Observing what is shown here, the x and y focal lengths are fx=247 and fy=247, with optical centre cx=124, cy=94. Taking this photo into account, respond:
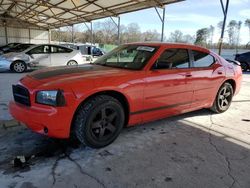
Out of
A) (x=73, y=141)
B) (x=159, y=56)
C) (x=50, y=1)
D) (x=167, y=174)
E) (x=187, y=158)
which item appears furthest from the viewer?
(x=50, y=1)

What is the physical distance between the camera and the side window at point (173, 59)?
13.2 ft

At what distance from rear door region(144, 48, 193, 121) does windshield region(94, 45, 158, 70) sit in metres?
0.20

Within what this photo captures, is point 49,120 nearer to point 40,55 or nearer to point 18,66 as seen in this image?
point 18,66

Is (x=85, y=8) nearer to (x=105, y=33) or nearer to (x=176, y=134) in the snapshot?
(x=176, y=134)

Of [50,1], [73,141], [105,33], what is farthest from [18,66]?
[105,33]

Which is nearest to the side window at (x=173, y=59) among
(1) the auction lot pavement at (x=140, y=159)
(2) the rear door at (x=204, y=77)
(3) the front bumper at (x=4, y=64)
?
(2) the rear door at (x=204, y=77)

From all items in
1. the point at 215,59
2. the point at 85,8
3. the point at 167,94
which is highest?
the point at 85,8

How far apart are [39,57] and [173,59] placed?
8.98 meters

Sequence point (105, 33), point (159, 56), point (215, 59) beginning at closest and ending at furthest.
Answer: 1. point (159, 56)
2. point (215, 59)
3. point (105, 33)

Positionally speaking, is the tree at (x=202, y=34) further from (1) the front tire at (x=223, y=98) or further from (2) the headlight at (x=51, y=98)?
(2) the headlight at (x=51, y=98)

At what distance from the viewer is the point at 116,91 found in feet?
11.5

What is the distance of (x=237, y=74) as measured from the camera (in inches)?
226

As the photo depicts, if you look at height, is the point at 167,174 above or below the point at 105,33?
below

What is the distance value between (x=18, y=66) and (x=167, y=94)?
928cm
